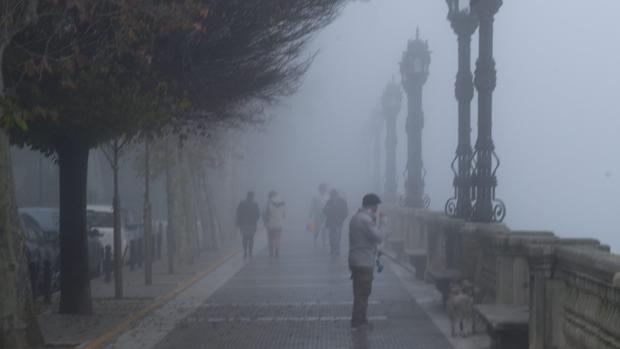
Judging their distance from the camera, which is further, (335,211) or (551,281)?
(335,211)

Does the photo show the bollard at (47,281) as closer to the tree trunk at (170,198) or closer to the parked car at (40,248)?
the parked car at (40,248)

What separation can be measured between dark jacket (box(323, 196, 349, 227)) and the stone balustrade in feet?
55.1

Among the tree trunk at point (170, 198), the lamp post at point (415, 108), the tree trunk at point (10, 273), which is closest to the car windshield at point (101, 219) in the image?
the tree trunk at point (170, 198)

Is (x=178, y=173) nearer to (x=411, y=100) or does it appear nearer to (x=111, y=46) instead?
(x=411, y=100)

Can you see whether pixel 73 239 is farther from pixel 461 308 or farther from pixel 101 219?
pixel 101 219

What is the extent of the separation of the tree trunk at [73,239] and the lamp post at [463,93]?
6041mm

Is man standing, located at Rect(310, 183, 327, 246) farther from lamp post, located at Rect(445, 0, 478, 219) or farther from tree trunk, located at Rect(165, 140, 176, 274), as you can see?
lamp post, located at Rect(445, 0, 478, 219)

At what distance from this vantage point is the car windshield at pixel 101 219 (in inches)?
1243

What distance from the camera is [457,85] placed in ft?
71.4

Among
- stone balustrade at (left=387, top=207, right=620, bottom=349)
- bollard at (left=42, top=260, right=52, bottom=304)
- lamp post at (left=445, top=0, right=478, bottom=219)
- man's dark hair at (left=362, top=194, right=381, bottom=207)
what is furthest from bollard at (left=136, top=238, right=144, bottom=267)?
man's dark hair at (left=362, top=194, right=381, bottom=207)

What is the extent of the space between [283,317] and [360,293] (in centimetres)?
201

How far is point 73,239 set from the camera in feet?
62.0

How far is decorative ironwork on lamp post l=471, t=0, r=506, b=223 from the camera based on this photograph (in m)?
18.2

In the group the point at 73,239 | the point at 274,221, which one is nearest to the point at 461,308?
the point at 73,239
